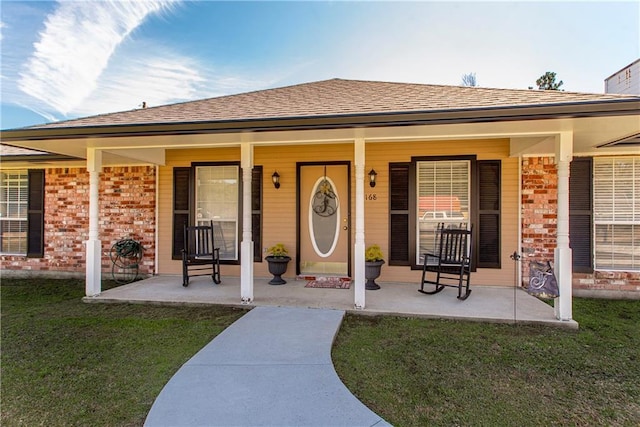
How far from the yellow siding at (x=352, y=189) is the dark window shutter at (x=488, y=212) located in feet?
0.34

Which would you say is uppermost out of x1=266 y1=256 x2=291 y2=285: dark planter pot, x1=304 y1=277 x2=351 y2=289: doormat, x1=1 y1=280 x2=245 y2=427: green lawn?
x1=266 y1=256 x2=291 y2=285: dark planter pot

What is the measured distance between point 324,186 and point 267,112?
6.53 feet

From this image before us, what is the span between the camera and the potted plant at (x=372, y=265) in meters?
5.04

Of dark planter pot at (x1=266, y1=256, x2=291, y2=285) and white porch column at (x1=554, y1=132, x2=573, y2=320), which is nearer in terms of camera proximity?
white porch column at (x1=554, y1=132, x2=573, y2=320)

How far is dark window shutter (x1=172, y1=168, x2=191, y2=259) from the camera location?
248 inches

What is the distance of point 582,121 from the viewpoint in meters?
3.44

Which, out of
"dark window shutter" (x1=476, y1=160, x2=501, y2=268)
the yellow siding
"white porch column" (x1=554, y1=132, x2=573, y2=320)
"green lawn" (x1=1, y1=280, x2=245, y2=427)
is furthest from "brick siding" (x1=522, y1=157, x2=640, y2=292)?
"green lawn" (x1=1, y1=280, x2=245, y2=427)

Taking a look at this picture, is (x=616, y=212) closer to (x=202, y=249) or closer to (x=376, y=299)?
(x=376, y=299)

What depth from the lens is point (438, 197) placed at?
18.4ft

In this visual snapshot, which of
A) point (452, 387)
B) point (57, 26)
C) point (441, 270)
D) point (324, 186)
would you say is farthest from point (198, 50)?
point (452, 387)

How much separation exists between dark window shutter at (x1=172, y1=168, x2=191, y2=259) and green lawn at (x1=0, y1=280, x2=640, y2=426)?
2.00 m

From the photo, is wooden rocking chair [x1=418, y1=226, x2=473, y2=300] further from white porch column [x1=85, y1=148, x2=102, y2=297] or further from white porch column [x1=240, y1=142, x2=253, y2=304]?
white porch column [x1=85, y1=148, x2=102, y2=297]

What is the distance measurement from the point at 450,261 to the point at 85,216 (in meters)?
6.96

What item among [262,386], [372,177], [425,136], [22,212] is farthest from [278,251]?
[22,212]
